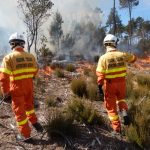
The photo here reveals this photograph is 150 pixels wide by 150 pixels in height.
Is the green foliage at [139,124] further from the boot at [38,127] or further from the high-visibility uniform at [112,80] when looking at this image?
the boot at [38,127]

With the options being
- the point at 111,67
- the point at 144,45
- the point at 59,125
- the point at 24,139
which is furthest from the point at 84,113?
the point at 144,45

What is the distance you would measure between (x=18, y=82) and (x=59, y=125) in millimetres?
1125

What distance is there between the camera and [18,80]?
7145 mm

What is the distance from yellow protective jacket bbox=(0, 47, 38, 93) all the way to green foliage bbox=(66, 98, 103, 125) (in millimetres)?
1348

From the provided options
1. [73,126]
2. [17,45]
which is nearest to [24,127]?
[73,126]

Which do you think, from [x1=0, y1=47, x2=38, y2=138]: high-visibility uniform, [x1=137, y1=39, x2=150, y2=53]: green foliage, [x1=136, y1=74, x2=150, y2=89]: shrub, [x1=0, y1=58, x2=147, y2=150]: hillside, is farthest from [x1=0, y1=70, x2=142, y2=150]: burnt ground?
[x1=137, y1=39, x2=150, y2=53]: green foliage

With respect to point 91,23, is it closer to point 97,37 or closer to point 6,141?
point 97,37

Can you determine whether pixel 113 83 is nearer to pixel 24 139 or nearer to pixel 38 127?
pixel 38 127

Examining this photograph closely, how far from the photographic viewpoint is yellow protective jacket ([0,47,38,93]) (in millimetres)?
7090

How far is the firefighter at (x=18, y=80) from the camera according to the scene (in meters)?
7.10

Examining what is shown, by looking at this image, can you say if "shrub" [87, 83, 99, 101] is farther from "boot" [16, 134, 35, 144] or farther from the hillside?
"boot" [16, 134, 35, 144]

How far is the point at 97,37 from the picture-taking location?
59.4 metres

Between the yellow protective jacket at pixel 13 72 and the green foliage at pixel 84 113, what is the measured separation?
4.42 feet

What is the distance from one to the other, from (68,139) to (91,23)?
5770 centimetres
